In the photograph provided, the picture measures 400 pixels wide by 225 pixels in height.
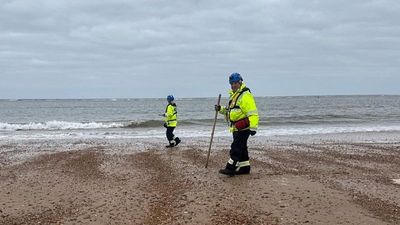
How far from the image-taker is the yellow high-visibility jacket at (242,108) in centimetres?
911

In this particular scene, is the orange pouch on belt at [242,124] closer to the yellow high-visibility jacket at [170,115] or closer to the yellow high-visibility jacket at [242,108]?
the yellow high-visibility jacket at [242,108]

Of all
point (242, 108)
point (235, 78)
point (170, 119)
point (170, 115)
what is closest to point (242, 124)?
point (242, 108)

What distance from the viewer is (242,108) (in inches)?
361

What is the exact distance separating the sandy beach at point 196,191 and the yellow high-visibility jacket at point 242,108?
118cm

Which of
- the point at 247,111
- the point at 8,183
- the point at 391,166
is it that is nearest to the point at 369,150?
the point at 391,166

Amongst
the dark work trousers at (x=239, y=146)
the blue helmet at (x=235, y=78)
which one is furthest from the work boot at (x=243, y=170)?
the blue helmet at (x=235, y=78)

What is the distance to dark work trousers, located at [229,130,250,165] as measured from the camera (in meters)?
9.31

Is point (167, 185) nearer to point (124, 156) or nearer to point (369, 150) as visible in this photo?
point (124, 156)

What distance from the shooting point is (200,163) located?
11.6m

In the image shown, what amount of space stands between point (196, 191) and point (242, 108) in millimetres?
2156

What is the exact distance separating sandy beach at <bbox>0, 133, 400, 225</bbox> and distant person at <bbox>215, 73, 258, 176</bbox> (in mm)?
317

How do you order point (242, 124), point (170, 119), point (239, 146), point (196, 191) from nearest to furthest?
point (196, 191) < point (242, 124) < point (239, 146) < point (170, 119)

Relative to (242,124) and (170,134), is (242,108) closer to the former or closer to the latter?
(242,124)

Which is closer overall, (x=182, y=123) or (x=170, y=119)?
(x=170, y=119)
